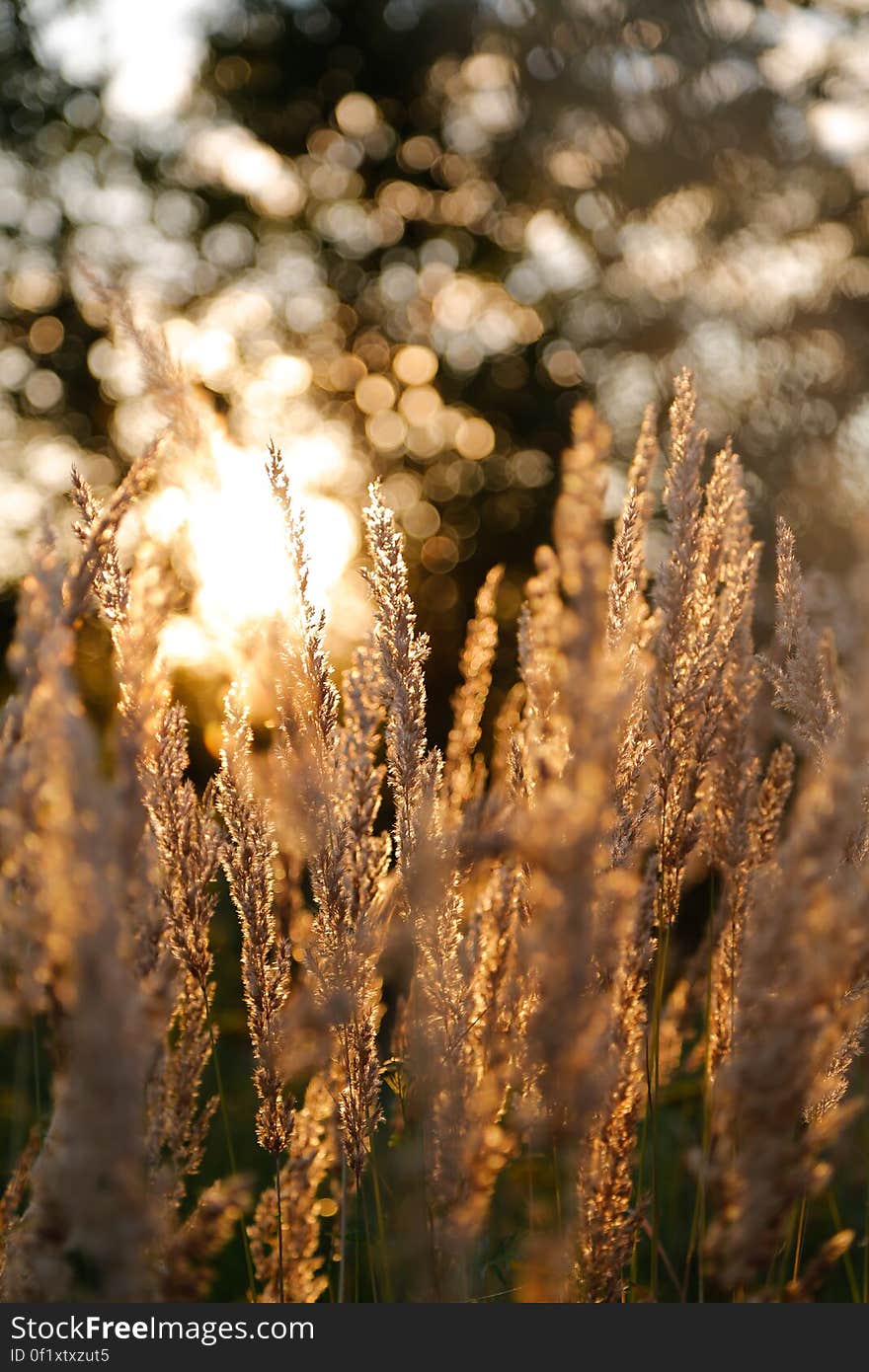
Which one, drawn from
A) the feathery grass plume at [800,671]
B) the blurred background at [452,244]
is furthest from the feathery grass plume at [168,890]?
the blurred background at [452,244]

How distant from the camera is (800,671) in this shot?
1841mm

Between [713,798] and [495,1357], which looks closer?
[495,1357]

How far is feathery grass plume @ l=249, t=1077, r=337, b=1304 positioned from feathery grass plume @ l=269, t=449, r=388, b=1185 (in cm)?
17

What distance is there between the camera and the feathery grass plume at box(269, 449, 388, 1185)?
4.97 ft

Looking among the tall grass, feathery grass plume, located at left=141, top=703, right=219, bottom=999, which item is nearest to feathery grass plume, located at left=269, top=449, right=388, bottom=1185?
the tall grass

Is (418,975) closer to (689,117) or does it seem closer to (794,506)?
(794,506)

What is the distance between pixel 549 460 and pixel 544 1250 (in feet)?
36.0

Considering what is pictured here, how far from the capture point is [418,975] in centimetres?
169

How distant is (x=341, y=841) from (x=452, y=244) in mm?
11705

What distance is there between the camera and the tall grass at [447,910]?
1.06 metres

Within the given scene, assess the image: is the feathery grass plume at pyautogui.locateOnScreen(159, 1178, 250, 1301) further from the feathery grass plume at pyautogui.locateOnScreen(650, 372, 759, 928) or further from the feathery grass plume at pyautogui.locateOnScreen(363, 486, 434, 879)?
the feathery grass plume at pyautogui.locateOnScreen(650, 372, 759, 928)

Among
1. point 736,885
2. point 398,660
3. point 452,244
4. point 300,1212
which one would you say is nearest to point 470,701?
point 398,660

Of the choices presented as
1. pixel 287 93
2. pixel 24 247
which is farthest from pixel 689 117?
pixel 24 247

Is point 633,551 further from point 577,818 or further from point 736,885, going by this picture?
point 577,818
